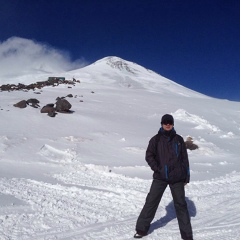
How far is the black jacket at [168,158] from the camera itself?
4098mm

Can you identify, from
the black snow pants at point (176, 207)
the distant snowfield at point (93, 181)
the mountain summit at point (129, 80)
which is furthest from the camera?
the mountain summit at point (129, 80)

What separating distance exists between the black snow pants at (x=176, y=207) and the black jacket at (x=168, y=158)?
0.41 ft

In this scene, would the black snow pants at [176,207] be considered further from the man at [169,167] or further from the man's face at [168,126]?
the man's face at [168,126]

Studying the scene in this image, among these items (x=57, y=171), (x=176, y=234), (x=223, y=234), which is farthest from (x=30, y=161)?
(x=223, y=234)

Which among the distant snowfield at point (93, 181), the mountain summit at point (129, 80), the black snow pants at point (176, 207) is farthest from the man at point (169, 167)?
the mountain summit at point (129, 80)

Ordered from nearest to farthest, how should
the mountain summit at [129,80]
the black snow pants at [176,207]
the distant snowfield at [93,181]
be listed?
the black snow pants at [176,207]
the distant snowfield at [93,181]
the mountain summit at [129,80]

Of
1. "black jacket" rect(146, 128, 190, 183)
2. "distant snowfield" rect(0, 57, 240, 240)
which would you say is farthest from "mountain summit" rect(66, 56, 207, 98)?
"black jacket" rect(146, 128, 190, 183)

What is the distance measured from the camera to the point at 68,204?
5.21 m

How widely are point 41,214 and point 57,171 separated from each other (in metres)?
2.97

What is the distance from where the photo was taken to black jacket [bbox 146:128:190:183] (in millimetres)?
4098

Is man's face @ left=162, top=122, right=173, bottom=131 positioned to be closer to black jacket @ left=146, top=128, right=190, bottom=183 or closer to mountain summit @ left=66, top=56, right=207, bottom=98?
black jacket @ left=146, top=128, right=190, bottom=183

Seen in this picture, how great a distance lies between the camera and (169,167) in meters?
4.09

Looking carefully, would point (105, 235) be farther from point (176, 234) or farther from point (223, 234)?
point (223, 234)

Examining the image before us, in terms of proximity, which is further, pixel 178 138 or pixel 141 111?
pixel 141 111
